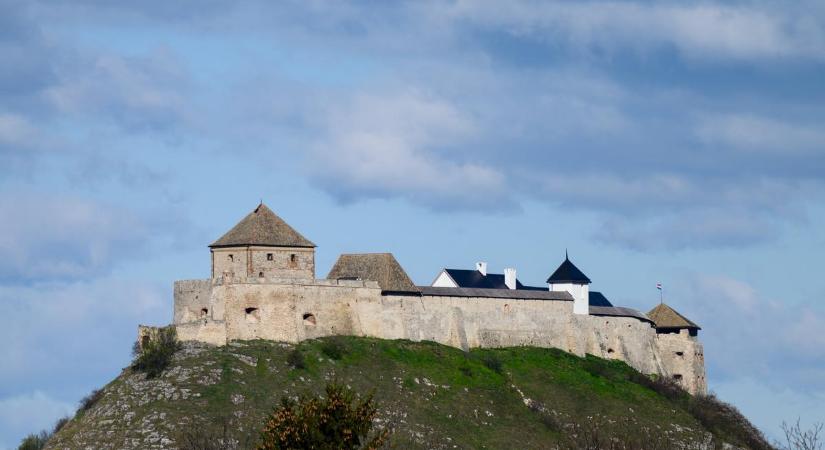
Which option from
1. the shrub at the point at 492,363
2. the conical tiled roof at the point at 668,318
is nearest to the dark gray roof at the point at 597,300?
the conical tiled roof at the point at 668,318

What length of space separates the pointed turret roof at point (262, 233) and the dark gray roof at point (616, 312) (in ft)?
64.5

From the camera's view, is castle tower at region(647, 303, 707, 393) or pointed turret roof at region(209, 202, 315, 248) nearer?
pointed turret roof at region(209, 202, 315, 248)

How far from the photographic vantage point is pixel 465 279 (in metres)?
93.5

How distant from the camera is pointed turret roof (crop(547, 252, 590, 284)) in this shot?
89.6 meters

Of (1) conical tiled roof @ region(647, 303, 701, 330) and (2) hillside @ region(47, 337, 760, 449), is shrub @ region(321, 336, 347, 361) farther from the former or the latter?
(1) conical tiled roof @ region(647, 303, 701, 330)

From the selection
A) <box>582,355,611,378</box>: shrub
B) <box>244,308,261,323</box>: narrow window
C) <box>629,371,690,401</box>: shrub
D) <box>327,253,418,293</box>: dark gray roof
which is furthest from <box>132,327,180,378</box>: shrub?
<box>629,371,690,401</box>: shrub

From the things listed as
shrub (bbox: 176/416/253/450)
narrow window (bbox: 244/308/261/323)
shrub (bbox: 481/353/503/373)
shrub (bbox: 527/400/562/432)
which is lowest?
shrub (bbox: 176/416/253/450)

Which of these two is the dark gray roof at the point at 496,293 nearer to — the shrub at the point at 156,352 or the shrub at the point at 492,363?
the shrub at the point at 492,363

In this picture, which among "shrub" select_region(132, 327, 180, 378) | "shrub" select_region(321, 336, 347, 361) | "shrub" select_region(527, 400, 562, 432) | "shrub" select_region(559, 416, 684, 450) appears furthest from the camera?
"shrub" select_region(527, 400, 562, 432)

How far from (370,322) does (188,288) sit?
29.7 ft

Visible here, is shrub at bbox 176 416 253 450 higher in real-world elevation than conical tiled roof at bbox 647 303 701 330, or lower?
lower

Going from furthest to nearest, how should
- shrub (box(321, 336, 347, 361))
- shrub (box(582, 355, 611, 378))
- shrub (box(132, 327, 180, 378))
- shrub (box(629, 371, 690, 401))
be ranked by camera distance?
shrub (box(629, 371, 690, 401))
shrub (box(582, 355, 611, 378))
shrub (box(321, 336, 347, 361))
shrub (box(132, 327, 180, 378))

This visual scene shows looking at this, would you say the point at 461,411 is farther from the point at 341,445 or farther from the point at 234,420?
the point at 341,445

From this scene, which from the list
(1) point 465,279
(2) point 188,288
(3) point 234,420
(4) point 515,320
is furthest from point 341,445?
(1) point 465,279
